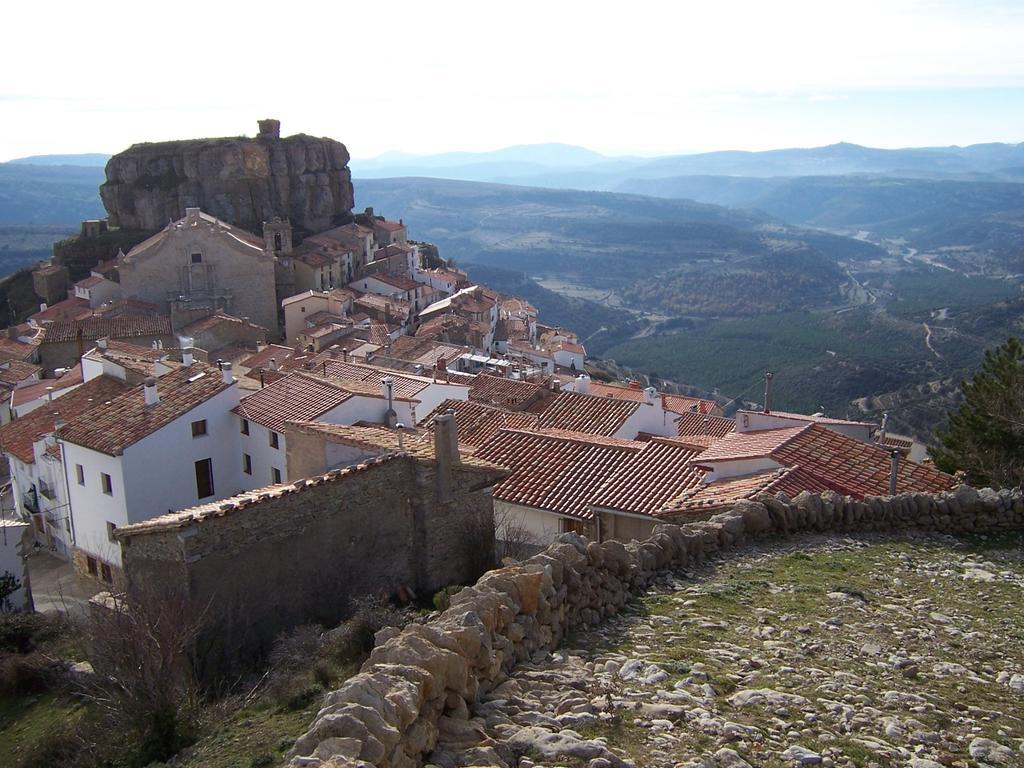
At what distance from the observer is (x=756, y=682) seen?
293 inches

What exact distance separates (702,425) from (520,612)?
1090 inches

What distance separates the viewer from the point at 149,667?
33.2 feet

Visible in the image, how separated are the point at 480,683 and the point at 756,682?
2261 millimetres

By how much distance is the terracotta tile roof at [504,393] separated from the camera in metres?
29.9

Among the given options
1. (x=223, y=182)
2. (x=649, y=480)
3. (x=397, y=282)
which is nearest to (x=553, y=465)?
(x=649, y=480)

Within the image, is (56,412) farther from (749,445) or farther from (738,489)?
(738,489)

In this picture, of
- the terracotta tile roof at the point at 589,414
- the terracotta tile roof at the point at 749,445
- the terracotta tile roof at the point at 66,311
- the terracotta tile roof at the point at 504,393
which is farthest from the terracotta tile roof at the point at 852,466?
the terracotta tile roof at the point at 66,311

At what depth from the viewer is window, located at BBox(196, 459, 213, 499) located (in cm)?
2253

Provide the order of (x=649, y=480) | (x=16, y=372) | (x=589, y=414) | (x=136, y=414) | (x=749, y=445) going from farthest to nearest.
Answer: (x=16, y=372) < (x=589, y=414) < (x=136, y=414) < (x=749, y=445) < (x=649, y=480)

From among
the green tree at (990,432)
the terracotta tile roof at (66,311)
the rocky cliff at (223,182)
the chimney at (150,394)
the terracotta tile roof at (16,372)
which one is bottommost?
the terracotta tile roof at (16,372)

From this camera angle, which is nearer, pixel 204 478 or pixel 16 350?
pixel 204 478

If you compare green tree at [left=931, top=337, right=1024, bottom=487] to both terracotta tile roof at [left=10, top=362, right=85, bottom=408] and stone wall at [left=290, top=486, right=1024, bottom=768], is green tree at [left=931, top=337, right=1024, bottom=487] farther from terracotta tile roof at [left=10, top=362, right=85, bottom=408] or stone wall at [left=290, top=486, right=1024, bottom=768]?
terracotta tile roof at [left=10, top=362, right=85, bottom=408]

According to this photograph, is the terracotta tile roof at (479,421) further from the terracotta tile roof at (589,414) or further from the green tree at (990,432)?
the green tree at (990,432)

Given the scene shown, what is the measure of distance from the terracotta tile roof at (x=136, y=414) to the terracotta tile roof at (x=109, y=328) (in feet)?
93.1
